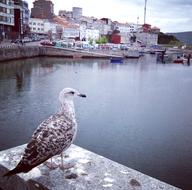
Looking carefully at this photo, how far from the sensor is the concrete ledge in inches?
175

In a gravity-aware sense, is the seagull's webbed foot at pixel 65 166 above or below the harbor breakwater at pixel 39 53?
above

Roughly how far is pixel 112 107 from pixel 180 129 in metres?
6.17

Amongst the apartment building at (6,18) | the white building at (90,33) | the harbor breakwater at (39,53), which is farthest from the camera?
the white building at (90,33)

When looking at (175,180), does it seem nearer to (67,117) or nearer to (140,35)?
(67,117)

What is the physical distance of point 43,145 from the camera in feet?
14.8

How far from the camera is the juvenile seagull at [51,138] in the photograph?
4.40 metres

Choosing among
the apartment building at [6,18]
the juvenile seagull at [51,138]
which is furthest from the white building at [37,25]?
the juvenile seagull at [51,138]

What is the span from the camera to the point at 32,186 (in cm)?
457

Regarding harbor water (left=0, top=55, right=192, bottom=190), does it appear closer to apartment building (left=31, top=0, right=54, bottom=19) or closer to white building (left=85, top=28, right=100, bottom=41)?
white building (left=85, top=28, right=100, bottom=41)

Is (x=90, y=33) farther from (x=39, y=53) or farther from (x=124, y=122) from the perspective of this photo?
(x=124, y=122)

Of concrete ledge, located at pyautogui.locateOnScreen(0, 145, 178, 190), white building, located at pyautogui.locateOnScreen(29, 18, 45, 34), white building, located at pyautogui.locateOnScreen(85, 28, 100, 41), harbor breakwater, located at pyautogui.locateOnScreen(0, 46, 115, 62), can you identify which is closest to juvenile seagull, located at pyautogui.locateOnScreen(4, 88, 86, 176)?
concrete ledge, located at pyautogui.locateOnScreen(0, 145, 178, 190)

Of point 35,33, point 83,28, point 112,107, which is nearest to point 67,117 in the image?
point 112,107

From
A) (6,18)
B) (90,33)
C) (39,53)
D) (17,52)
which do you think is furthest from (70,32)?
(17,52)

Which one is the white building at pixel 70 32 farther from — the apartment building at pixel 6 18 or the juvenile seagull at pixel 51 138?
the juvenile seagull at pixel 51 138
